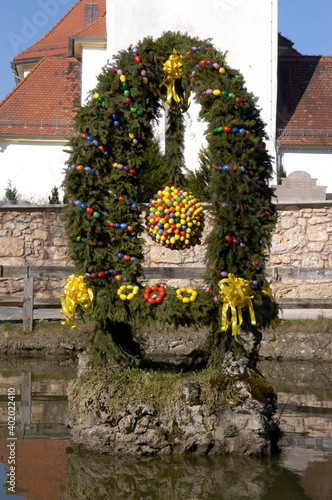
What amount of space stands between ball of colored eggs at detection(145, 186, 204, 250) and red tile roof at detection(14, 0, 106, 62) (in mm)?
24266

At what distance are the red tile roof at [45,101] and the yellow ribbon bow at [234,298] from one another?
1777 cm

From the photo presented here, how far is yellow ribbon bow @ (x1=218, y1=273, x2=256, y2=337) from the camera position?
4.87 metres

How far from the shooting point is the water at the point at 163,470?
407cm

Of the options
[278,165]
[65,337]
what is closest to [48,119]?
[278,165]

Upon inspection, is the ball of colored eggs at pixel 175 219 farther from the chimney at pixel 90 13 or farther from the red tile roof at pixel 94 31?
the chimney at pixel 90 13

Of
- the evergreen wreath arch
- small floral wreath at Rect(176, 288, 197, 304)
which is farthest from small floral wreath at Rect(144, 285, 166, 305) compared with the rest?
small floral wreath at Rect(176, 288, 197, 304)

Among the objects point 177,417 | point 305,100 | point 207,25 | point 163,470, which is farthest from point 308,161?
point 163,470

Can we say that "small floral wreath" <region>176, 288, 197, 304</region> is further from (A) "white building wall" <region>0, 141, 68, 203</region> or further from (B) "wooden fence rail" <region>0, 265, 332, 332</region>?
(A) "white building wall" <region>0, 141, 68, 203</region>

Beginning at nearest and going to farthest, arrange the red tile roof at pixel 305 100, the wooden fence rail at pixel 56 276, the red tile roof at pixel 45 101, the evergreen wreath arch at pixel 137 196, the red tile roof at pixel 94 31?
the evergreen wreath arch at pixel 137 196 → the wooden fence rail at pixel 56 276 → the red tile roof at pixel 305 100 → the red tile roof at pixel 45 101 → the red tile roof at pixel 94 31

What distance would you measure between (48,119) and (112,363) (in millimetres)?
18977

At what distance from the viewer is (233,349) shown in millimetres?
5082

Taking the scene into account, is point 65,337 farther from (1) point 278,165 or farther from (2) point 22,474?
(1) point 278,165

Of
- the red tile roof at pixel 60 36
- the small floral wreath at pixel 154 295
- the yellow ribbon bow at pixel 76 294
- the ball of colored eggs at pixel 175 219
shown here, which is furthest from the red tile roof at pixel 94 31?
the small floral wreath at pixel 154 295

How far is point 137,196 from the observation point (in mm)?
5438
